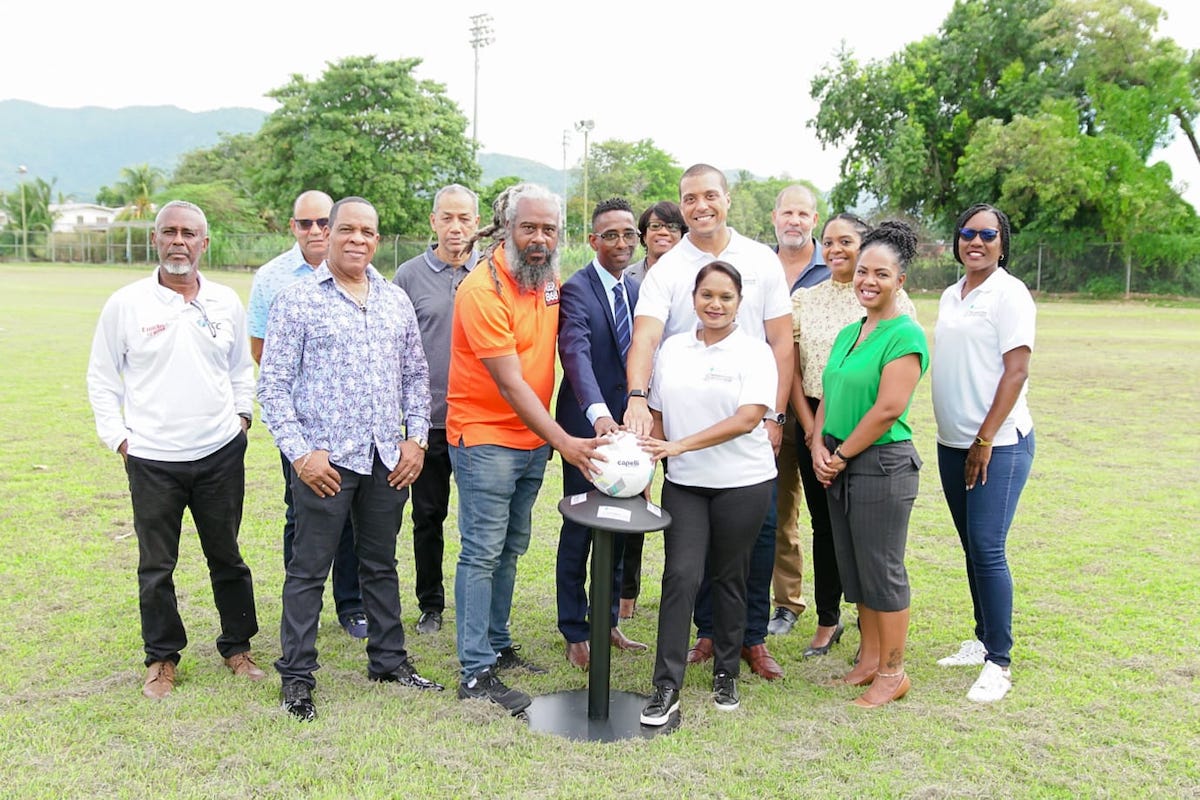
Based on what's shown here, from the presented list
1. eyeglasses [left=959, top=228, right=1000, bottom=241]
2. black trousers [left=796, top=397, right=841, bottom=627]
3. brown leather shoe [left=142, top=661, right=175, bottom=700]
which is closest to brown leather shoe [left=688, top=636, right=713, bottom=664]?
black trousers [left=796, top=397, right=841, bottom=627]

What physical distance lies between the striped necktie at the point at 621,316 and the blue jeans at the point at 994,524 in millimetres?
1468

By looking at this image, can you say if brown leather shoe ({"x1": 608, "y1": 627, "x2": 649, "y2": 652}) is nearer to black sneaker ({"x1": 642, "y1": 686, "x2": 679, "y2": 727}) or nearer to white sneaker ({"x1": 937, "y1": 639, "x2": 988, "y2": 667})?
black sneaker ({"x1": 642, "y1": 686, "x2": 679, "y2": 727})

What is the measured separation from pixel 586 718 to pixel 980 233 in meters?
2.65

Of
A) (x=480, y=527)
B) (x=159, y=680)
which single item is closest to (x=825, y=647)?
(x=480, y=527)

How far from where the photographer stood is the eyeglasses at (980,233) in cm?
420

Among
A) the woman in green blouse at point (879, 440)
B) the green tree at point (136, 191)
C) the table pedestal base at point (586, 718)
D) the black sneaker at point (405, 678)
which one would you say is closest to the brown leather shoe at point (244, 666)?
the black sneaker at point (405, 678)

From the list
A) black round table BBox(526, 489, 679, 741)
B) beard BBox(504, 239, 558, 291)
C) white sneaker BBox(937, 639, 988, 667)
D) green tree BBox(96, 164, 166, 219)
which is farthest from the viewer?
green tree BBox(96, 164, 166, 219)

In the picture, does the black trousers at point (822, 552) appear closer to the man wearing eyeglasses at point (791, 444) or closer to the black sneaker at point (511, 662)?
the man wearing eyeglasses at point (791, 444)

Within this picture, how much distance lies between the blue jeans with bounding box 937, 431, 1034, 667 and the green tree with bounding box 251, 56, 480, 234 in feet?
159

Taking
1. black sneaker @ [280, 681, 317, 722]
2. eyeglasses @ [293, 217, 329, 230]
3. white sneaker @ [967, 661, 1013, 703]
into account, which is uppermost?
eyeglasses @ [293, 217, 329, 230]

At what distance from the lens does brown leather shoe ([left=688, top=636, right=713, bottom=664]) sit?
4.66m

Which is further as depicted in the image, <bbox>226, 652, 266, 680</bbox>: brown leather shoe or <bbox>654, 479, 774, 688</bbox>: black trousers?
<bbox>226, 652, 266, 680</bbox>: brown leather shoe

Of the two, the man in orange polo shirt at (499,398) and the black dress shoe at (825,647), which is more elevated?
the man in orange polo shirt at (499,398)

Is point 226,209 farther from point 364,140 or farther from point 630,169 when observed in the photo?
point 630,169
